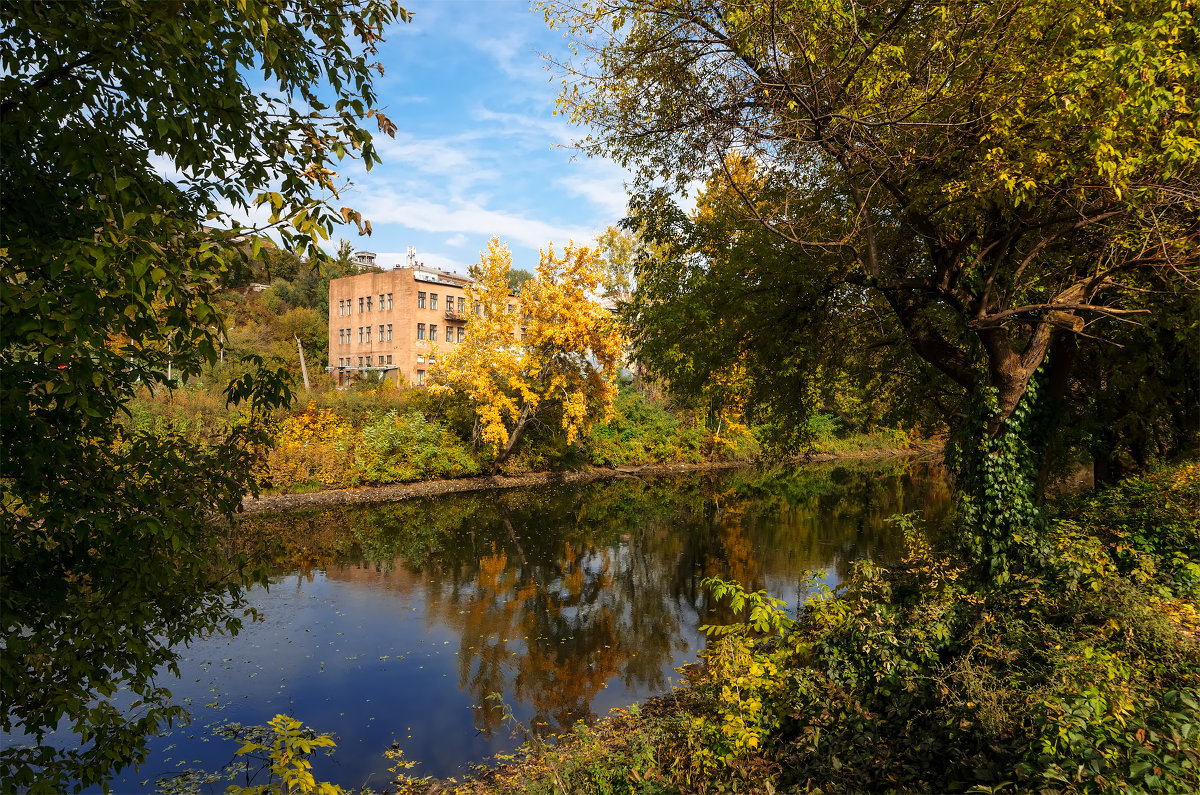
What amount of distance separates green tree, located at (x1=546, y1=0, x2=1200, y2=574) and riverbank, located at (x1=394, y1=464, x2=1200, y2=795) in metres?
2.02

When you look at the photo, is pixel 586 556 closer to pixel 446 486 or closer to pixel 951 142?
pixel 446 486

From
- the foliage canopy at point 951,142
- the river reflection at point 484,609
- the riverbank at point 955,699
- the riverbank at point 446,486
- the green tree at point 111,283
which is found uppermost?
the foliage canopy at point 951,142

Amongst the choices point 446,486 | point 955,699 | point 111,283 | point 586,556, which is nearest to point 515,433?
point 446,486

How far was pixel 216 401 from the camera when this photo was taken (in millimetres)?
26000

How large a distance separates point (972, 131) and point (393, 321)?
43.4 m

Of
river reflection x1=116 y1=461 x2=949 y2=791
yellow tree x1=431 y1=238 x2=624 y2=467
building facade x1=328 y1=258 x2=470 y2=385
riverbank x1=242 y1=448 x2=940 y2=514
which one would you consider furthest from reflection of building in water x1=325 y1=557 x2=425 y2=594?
building facade x1=328 y1=258 x2=470 y2=385

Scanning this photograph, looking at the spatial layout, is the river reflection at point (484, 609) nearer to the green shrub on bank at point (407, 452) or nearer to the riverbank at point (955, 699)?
the riverbank at point (955, 699)

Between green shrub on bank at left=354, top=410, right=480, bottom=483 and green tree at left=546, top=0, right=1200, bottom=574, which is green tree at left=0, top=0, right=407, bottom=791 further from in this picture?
green shrub on bank at left=354, top=410, right=480, bottom=483

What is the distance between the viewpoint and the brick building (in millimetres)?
46156

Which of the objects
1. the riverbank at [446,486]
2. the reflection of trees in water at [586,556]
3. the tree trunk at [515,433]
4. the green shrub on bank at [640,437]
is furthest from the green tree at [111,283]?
the green shrub on bank at [640,437]

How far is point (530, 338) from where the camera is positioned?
2728 cm

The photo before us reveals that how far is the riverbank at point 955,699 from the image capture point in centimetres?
407

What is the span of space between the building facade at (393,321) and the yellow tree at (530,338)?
17.5 m

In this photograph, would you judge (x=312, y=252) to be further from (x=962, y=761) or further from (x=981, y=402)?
(x=981, y=402)
